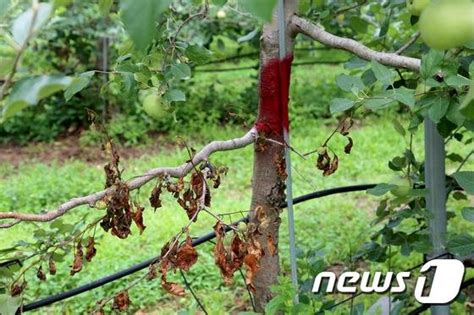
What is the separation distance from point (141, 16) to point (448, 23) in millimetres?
458

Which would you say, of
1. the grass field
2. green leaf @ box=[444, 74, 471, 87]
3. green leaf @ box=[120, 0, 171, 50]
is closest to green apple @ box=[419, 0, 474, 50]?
green leaf @ box=[444, 74, 471, 87]

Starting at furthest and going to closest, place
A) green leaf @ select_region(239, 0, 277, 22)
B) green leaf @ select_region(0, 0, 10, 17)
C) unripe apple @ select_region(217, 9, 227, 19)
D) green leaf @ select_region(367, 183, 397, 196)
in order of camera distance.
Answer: unripe apple @ select_region(217, 9, 227, 19) → green leaf @ select_region(367, 183, 397, 196) → green leaf @ select_region(0, 0, 10, 17) → green leaf @ select_region(239, 0, 277, 22)

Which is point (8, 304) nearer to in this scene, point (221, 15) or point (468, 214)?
point (468, 214)

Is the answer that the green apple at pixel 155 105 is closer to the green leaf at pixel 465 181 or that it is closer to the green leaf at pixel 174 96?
the green leaf at pixel 174 96

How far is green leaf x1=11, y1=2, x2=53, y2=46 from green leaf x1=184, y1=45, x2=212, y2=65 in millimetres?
799

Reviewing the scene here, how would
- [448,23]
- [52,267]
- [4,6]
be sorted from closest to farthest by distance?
1. [4,6]
2. [448,23]
3. [52,267]

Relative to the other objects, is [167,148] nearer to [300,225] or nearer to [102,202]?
[300,225]

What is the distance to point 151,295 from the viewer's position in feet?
9.01

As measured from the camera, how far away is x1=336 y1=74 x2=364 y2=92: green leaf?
4.06 ft

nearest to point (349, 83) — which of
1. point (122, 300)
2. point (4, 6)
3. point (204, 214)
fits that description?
point (122, 300)

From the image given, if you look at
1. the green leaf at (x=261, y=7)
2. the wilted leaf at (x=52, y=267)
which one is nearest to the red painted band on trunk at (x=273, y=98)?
the wilted leaf at (x=52, y=267)

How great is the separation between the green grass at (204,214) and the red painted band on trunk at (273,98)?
508 mm

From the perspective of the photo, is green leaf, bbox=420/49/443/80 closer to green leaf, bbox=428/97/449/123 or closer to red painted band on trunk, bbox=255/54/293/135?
green leaf, bbox=428/97/449/123

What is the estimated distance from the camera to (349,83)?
1251 millimetres
